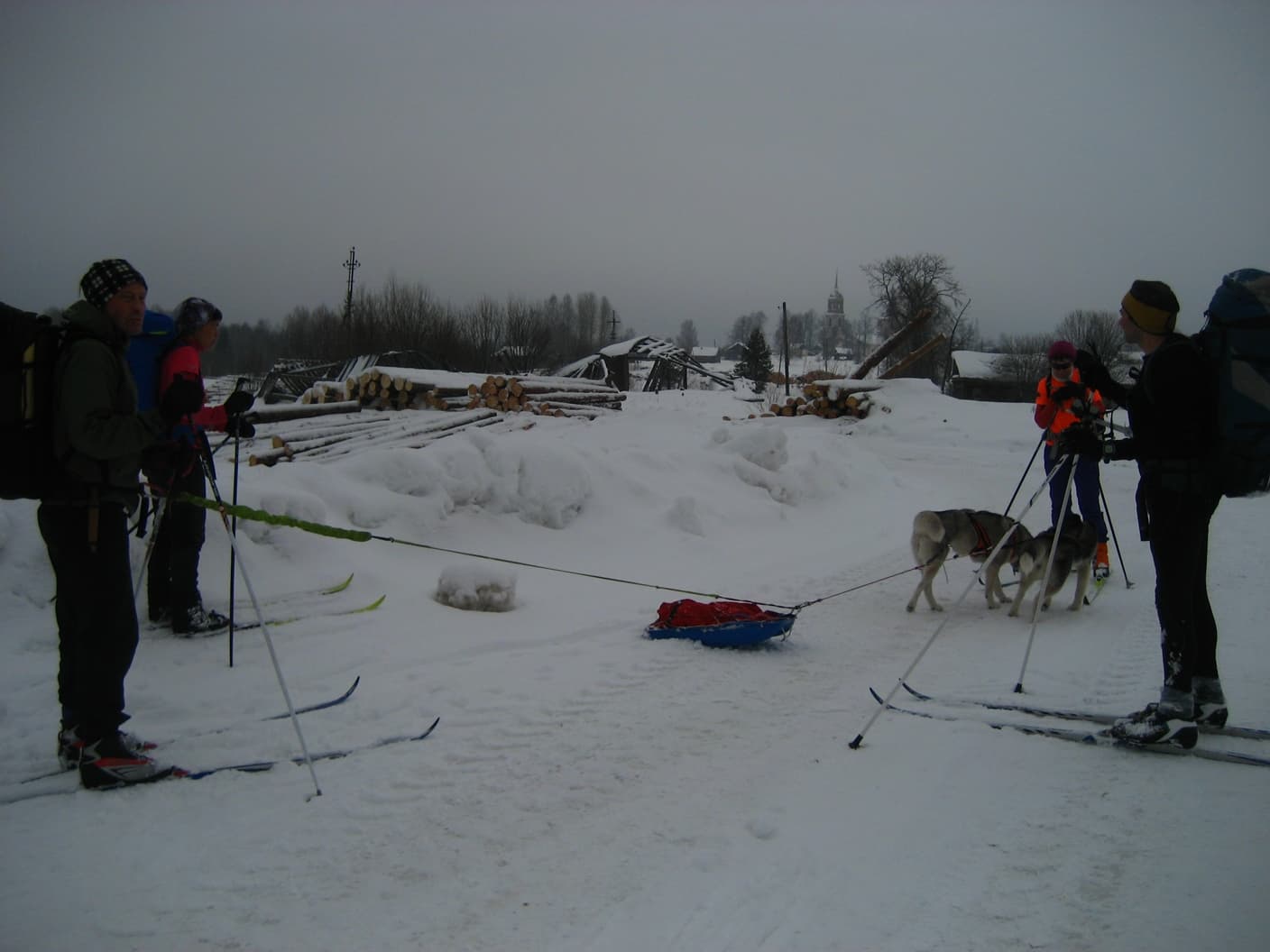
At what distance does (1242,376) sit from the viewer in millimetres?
3301

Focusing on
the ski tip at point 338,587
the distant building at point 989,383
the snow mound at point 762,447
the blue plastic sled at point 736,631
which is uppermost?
the distant building at point 989,383

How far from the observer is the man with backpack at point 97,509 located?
308 cm

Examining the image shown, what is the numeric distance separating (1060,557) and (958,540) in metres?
0.80

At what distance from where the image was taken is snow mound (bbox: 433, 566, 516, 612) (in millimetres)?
5879

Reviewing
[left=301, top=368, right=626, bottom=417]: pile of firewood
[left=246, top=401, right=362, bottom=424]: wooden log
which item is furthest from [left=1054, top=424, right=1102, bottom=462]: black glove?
[left=246, top=401, right=362, bottom=424]: wooden log

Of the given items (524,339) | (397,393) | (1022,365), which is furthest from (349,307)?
(1022,365)

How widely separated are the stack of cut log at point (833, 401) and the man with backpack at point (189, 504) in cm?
2096

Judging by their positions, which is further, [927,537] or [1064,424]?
[1064,424]

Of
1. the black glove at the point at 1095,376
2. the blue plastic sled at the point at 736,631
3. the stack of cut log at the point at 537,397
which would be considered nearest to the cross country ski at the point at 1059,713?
the blue plastic sled at the point at 736,631

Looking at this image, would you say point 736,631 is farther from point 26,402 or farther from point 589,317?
point 589,317

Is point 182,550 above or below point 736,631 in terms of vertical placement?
above

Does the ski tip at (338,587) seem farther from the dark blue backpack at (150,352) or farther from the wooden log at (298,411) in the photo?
the wooden log at (298,411)

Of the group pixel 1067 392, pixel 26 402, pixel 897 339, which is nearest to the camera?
pixel 26 402

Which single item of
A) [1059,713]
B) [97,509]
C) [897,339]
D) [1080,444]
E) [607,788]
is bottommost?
[607,788]
